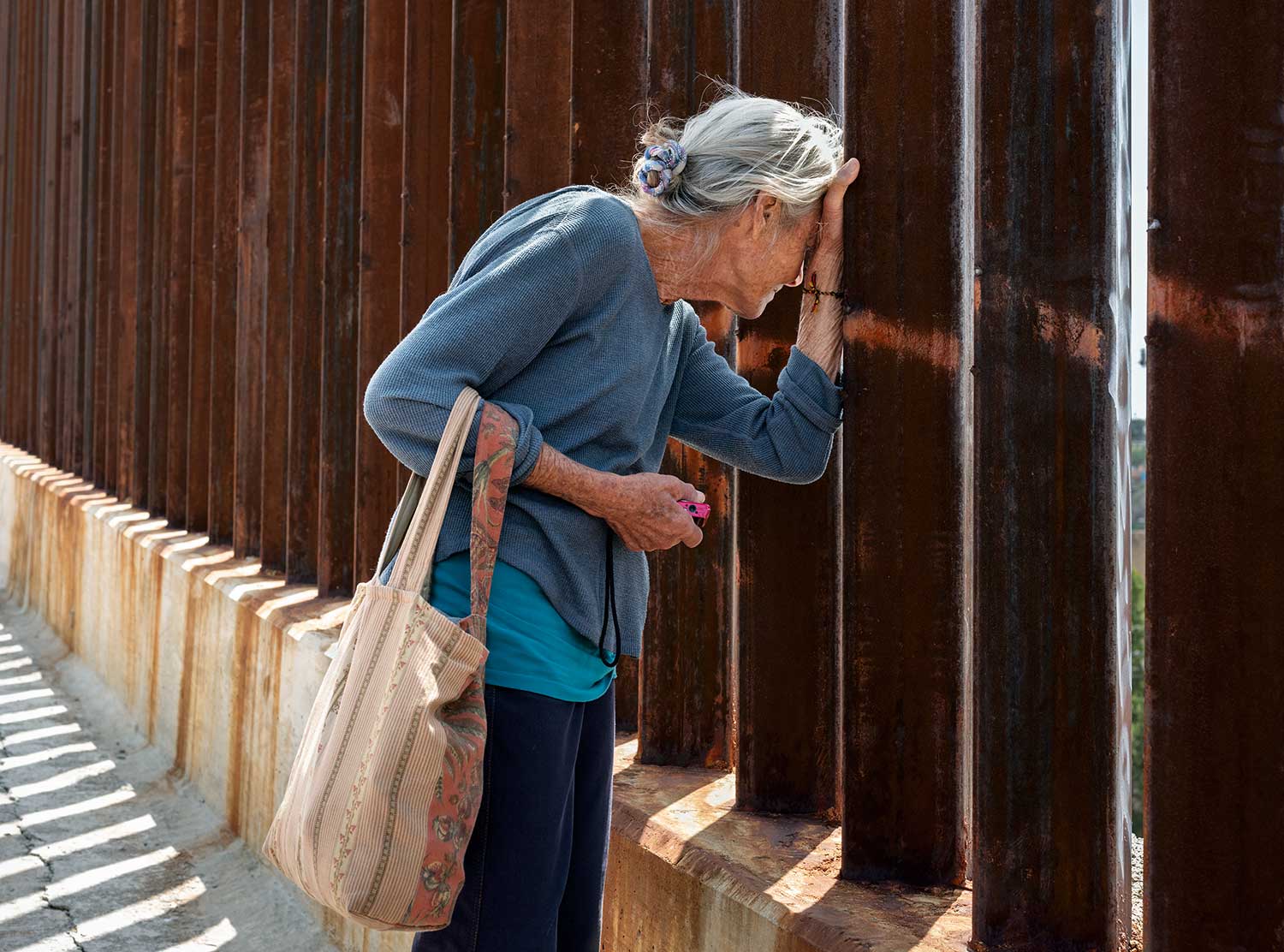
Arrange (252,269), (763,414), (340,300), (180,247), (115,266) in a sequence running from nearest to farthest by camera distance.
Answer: (763,414)
(340,300)
(252,269)
(180,247)
(115,266)

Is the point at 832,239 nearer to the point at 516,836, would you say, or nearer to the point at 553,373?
the point at 553,373

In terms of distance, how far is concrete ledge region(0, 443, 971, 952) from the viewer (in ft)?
7.20

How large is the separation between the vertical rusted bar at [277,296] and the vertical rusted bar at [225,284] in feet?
2.39

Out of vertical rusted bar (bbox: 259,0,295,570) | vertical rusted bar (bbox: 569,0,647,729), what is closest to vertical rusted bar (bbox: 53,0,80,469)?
vertical rusted bar (bbox: 259,0,295,570)

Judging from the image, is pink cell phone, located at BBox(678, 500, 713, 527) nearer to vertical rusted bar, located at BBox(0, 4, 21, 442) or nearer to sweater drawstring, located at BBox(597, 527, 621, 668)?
sweater drawstring, located at BBox(597, 527, 621, 668)

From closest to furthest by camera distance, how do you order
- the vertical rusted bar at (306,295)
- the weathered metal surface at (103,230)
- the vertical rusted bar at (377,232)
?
the vertical rusted bar at (377,232) → the vertical rusted bar at (306,295) → the weathered metal surface at (103,230)

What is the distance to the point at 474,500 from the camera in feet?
6.02

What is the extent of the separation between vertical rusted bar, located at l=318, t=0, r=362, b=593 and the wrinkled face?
104 inches

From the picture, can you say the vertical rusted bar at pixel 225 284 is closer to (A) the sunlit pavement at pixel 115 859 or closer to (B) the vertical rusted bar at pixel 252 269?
(B) the vertical rusted bar at pixel 252 269

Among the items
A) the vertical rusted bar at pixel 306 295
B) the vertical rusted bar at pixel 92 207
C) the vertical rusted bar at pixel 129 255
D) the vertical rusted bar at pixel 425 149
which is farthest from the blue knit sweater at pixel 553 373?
the vertical rusted bar at pixel 92 207

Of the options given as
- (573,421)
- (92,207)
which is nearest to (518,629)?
(573,421)

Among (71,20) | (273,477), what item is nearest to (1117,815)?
(273,477)

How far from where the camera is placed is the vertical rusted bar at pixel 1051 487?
1.93 metres

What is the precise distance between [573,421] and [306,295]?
3356 millimetres
